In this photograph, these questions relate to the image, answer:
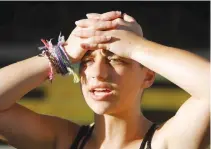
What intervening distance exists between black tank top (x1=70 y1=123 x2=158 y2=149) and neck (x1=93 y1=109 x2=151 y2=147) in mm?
36

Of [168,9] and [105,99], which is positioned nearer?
[105,99]

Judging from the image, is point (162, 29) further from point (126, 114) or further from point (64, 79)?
point (126, 114)

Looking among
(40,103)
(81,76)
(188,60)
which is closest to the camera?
(188,60)

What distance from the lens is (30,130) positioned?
272 centimetres

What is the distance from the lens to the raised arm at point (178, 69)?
2.40 meters

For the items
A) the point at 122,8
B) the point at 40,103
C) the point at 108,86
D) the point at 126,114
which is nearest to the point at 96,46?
the point at 108,86

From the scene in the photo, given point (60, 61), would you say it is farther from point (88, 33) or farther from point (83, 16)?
point (83, 16)

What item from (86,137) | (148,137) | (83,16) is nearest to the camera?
(148,137)

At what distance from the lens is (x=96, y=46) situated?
250 cm

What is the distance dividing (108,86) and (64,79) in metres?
4.02

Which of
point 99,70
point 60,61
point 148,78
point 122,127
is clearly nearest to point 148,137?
point 122,127

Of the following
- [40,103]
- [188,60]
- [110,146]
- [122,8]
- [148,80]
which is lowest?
[40,103]

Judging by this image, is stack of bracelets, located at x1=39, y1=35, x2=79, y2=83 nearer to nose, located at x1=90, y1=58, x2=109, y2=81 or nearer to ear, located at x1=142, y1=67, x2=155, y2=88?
nose, located at x1=90, y1=58, x2=109, y2=81

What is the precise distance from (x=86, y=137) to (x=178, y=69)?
549 millimetres
